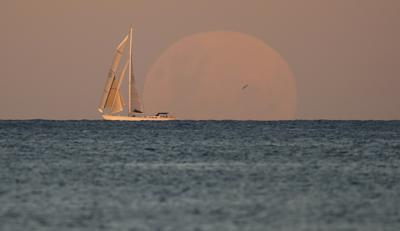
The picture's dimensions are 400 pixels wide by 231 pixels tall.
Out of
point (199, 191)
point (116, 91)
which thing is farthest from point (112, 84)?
point (199, 191)

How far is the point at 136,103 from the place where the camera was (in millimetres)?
197750

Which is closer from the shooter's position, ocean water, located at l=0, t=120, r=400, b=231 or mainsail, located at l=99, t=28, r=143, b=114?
ocean water, located at l=0, t=120, r=400, b=231

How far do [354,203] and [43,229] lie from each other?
1364cm

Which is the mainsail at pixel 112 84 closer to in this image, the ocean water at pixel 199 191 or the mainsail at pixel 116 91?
the mainsail at pixel 116 91

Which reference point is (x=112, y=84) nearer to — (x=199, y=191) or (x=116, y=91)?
(x=116, y=91)

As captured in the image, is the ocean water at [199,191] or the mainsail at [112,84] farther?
the mainsail at [112,84]

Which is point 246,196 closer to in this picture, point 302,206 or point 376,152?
point 302,206

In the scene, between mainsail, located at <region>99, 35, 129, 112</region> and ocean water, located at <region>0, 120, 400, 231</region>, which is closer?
ocean water, located at <region>0, 120, 400, 231</region>

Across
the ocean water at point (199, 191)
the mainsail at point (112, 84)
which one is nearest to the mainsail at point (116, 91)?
the mainsail at point (112, 84)

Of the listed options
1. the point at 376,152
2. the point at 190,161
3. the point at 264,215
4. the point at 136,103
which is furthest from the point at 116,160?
the point at 136,103

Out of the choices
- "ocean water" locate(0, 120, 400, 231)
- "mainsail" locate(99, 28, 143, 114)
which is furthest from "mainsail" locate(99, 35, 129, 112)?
"ocean water" locate(0, 120, 400, 231)

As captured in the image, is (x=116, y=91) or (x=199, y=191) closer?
(x=199, y=191)

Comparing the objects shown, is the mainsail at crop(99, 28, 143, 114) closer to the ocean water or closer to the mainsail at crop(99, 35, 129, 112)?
the mainsail at crop(99, 35, 129, 112)

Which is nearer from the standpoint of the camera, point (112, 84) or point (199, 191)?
point (199, 191)
